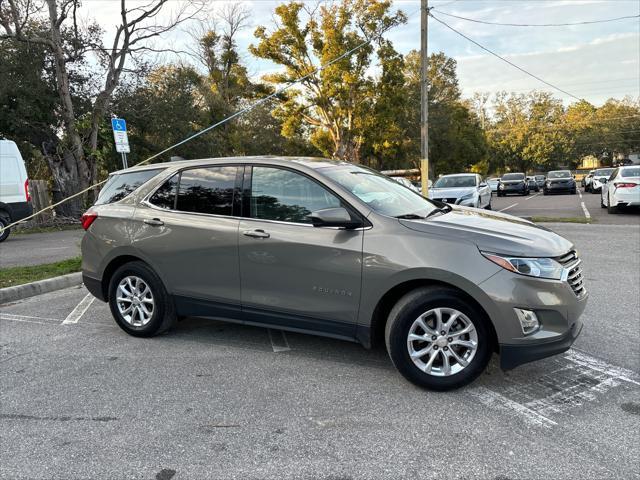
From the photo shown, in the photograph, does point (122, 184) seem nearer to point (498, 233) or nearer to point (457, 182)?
point (498, 233)

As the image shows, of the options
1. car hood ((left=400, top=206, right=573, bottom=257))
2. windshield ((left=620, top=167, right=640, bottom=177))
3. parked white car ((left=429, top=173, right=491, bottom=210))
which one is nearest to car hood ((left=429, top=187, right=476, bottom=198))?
parked white car ((left=429, top=173, right=491, bottom=210))

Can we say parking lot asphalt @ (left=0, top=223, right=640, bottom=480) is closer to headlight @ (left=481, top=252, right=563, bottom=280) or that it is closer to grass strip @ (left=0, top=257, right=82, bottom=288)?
headlight @ (left=481, top=252, right=563, bottom=280)

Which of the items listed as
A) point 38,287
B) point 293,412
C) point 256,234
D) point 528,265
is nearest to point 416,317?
point 528,265

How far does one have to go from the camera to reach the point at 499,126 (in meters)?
83.5

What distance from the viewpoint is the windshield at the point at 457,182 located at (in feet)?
53.8

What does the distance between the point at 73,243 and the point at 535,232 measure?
454 inches

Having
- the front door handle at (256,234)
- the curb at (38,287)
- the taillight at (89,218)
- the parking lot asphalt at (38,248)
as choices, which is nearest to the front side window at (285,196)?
the front door handle at (256,234)

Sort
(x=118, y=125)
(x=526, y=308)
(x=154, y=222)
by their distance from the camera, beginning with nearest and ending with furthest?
(x=526, y=308) < (x=154, y=222) < (x=118, y=125)

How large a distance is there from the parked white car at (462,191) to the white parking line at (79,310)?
9931mm

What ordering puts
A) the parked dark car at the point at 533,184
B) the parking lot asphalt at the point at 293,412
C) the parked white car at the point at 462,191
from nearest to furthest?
the parking lot asphalt at the point at 293,412 < the parked white car at the point at 462,191 < the parked dark car at the point at 533,184

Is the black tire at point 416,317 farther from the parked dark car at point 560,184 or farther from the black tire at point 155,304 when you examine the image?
the parked dark car at point 560,184

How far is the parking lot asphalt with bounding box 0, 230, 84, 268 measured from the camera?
9.47 meters

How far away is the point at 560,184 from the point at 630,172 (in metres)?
15.5

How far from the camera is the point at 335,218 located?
3646 millimetres
